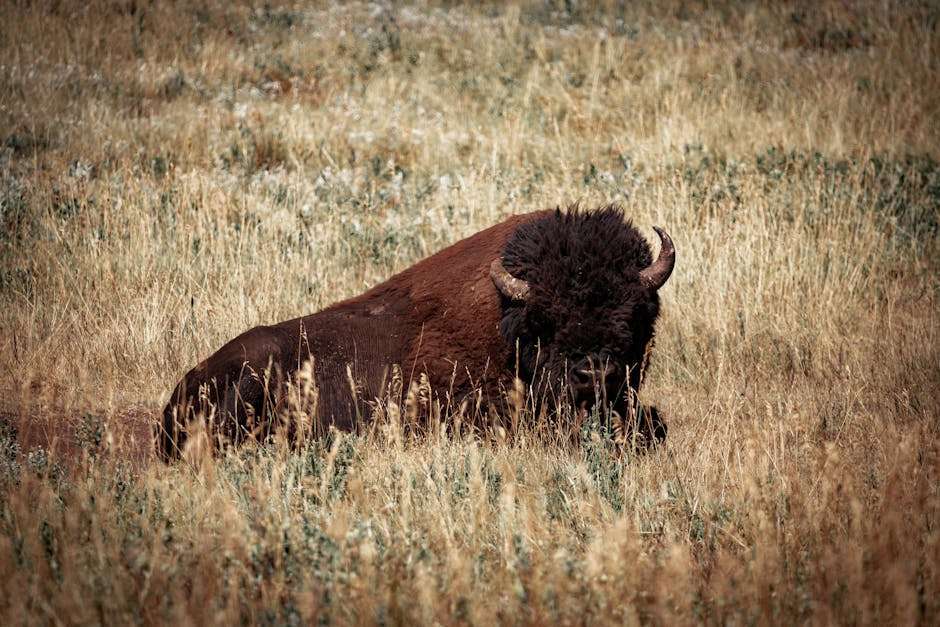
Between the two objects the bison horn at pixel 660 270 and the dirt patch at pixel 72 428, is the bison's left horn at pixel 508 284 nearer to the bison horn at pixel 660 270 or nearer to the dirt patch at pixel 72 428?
the bison horn at pixel 660 270

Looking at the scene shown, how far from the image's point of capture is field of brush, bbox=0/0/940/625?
134 inches

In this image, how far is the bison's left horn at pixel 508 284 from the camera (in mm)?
5555

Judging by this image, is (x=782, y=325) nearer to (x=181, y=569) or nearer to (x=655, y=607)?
(x=655, y=607)

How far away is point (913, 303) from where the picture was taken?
8.04 meters

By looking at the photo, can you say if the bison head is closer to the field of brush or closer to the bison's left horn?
the bison's left horn

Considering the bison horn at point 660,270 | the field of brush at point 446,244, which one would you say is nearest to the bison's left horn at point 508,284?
the bison horn at point 660,270

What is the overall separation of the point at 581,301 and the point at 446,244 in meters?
4.23

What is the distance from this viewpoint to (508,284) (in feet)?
18.3

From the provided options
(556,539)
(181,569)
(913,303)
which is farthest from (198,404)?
(913,303)

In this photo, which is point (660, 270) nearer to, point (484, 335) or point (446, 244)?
point (484, 335)

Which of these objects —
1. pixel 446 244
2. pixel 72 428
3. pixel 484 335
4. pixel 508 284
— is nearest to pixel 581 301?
pixel 508 284

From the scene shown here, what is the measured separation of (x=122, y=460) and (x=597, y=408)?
264 centimetres

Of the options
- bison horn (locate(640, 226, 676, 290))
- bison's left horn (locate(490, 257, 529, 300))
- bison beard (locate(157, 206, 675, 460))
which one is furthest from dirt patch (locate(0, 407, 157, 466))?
bison horn (locate(640, 226, 676, 290))

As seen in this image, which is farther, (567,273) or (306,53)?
(306,53)
